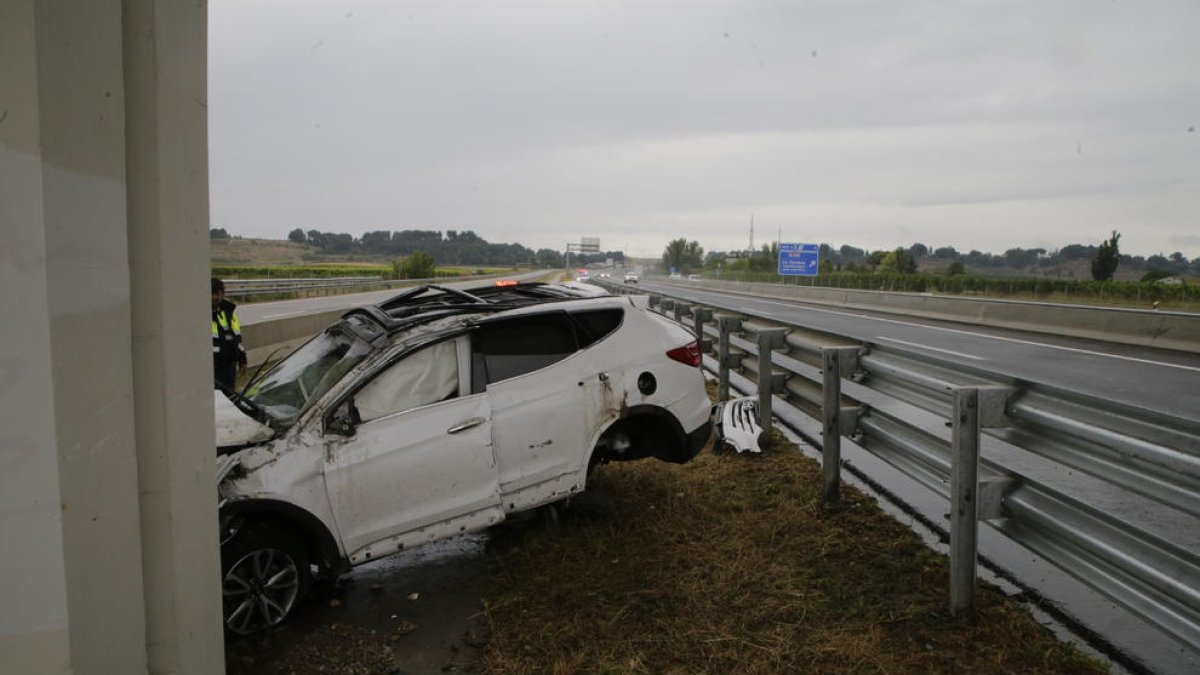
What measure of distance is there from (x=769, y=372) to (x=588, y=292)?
2.08m

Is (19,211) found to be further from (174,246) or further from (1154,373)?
(1154,373)

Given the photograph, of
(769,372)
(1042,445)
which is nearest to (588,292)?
(769,372)

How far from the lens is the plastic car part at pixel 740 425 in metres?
7.05

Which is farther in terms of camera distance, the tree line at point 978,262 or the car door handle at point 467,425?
the tree line at point 978,262

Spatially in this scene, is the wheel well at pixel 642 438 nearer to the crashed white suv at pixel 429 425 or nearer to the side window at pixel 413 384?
the crashed white suv at pixel 429 425

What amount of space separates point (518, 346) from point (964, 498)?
9.18 feet

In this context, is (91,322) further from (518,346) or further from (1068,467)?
(1068,467)

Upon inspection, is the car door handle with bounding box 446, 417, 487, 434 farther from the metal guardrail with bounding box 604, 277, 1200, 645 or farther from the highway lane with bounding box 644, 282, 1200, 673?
the highway lane with bounding box 644, 282, 1200, 673

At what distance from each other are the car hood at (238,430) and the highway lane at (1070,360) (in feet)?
15.9

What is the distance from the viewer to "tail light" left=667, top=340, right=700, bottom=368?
5.48 metres

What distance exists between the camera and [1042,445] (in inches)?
135

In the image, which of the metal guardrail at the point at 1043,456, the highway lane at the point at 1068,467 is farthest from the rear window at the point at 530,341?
the highway lane at the point at 1068,467

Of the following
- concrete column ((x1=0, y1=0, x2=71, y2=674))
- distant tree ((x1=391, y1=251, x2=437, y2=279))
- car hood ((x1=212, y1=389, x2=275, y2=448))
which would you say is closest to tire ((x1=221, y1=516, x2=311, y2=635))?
car hood ((x1=212, y1=389, x2=275, y2=448))

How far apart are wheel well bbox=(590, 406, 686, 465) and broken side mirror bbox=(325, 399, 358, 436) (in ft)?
5.43
